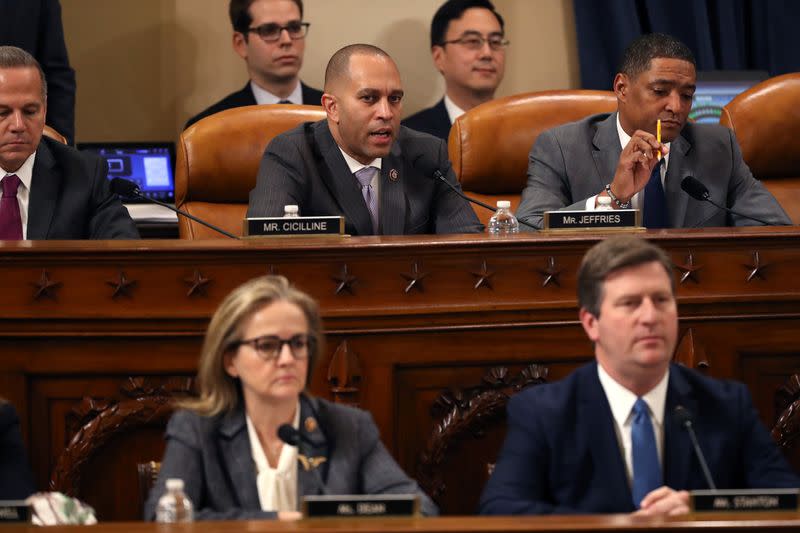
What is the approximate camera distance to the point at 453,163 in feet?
14.2

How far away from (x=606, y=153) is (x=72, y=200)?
1651 millimetres

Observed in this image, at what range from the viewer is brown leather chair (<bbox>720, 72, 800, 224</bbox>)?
14.4 ft

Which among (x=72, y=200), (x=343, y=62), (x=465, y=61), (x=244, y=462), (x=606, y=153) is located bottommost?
(x=244, y=462)

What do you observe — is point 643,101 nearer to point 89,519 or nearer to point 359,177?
point 359,177

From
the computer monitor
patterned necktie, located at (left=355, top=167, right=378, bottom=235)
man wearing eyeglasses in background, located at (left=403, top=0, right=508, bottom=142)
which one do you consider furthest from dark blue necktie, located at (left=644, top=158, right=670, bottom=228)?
man wearing eyeglasses in background, located at (left=403, top=0, right=508, bottom=142)

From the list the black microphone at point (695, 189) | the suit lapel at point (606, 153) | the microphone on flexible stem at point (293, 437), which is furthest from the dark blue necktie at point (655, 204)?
the microphone on flexible stem at point (293, 437)

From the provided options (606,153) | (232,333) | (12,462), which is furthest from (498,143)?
(12,462)

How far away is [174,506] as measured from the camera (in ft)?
6.86

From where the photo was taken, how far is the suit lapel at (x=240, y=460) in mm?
2320

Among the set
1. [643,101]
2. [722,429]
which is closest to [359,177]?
[643,101]

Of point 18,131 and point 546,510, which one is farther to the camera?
point 18,131

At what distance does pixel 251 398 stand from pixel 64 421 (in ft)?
2.42

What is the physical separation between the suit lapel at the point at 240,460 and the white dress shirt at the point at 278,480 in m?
0.01

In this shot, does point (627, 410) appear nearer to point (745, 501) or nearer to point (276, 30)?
point (745, 501)
